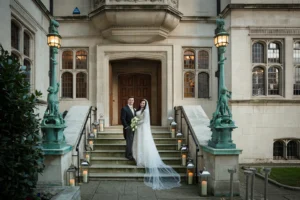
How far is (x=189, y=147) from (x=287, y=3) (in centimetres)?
686

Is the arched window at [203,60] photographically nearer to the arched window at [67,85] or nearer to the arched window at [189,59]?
the arched window at [189,59]

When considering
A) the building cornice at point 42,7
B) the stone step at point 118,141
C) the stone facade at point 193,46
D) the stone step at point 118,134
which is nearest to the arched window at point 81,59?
the stone facade at point 193,46

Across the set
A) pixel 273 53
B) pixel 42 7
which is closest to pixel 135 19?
pixel 42 7

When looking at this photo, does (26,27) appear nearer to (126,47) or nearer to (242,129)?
(126,47)

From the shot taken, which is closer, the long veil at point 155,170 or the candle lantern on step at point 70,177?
the candle lantern on step at point 70,177

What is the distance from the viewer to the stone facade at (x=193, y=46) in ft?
35.3

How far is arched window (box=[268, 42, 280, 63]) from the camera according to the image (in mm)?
11227

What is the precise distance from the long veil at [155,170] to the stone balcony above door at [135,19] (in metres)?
3.85

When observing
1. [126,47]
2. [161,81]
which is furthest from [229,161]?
[126,47]

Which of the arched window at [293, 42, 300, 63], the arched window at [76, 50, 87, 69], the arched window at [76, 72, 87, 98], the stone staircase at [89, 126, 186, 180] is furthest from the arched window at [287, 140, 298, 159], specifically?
the arched window at [76, 50, 87, 69]

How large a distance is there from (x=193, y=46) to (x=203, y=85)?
1685mm

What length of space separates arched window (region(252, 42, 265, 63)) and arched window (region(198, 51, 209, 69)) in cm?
186

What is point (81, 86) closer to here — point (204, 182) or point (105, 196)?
point (105, 196)

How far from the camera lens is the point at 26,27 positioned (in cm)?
932
